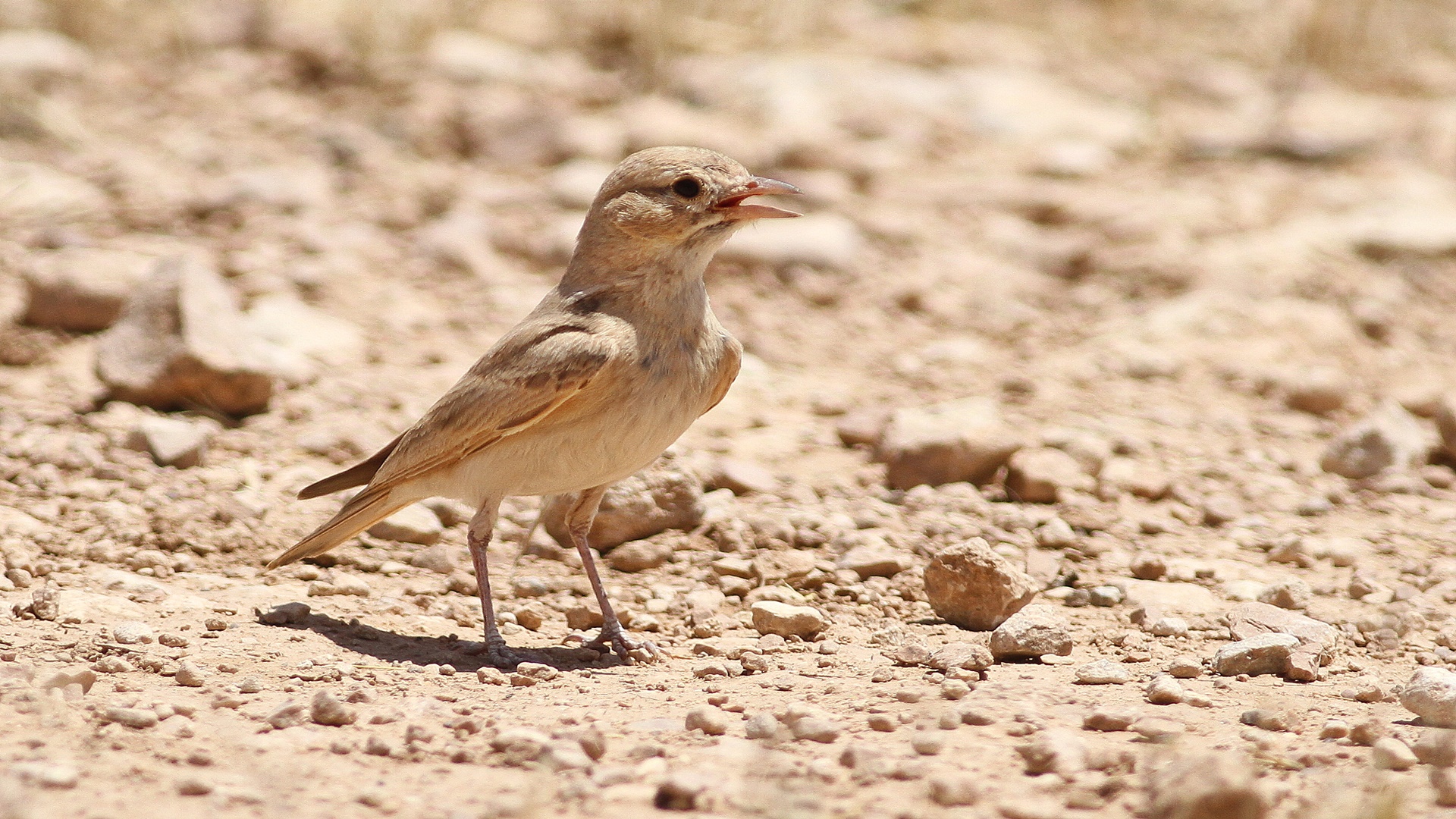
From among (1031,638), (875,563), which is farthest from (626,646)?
(1031,638)

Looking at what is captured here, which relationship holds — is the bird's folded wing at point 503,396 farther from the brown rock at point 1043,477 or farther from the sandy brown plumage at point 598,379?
the brown rock at point 1043,477

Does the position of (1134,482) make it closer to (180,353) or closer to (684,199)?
(684,199)

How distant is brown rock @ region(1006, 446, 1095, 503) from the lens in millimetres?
5973

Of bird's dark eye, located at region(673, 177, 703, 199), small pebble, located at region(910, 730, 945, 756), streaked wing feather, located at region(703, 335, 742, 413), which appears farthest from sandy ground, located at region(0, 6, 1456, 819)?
bird's dark eye, located at region(673, 177, 703, 199)

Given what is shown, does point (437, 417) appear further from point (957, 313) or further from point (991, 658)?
point (957, 313)

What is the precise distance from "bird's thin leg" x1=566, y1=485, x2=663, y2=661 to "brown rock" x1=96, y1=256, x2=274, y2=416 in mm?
1841

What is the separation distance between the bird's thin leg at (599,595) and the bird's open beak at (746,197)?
1140 millimetres

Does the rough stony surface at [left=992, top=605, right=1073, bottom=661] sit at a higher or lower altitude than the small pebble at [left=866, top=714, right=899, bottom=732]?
lower

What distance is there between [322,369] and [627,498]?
2.07 meters

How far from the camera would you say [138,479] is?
18.5ft

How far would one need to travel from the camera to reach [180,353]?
6125 millimetres

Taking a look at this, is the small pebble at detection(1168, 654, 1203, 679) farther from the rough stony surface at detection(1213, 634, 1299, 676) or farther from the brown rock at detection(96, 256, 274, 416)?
the brown rock at detection(96, 256, 274, 416)

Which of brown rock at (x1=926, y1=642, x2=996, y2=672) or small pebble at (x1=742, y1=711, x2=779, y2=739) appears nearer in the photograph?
small pebble at (x1=742, y1=711, x2=779, y2=739)

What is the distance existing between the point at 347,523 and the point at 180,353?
1.56 m
